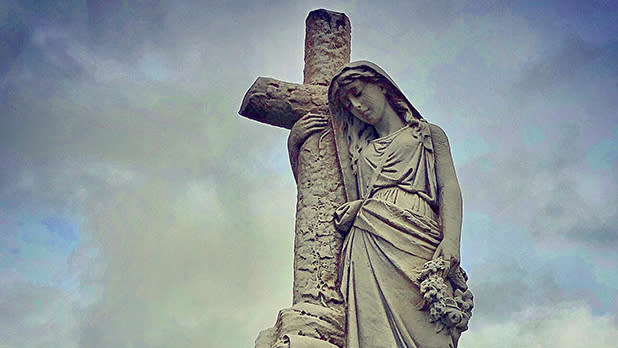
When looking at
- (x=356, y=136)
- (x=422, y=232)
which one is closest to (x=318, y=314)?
(x=422, y=232)

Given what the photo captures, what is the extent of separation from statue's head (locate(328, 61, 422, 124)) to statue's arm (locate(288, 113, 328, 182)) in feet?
1.31

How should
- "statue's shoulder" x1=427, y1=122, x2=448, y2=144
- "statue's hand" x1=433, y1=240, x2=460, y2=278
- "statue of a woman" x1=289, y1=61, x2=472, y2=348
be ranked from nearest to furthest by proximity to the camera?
"statue of a woman" x1=289, y1=61, x2=472, y2=348 < "statue's hand" x1=433, y1=240, x2=460, y2=278 < "statue's shoulder" x1=427, y1=122, x2=448, y2=144

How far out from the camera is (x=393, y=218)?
29.2 feet

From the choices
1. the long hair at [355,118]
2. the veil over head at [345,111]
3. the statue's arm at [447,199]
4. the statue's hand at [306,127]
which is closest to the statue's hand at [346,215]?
the veil over head at [345,111]

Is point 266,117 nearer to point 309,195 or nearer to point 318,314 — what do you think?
point 309,195

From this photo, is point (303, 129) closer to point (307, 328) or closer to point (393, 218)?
point (393, 218)

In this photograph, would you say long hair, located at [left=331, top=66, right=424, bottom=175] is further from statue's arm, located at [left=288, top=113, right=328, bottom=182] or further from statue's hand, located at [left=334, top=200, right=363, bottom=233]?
statue's hand, located at [left=334, top=200, right=363, bottom=233]

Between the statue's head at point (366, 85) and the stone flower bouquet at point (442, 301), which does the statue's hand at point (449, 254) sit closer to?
the stone flower bouquet at point (442, 301)

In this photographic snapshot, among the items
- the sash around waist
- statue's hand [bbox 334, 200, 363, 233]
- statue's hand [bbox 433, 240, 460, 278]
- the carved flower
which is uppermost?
statue's hand [bbox 334, 200, 363, 233]

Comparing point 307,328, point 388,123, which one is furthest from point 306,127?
point 307,328

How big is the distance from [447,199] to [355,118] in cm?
136

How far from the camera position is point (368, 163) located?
9.43 metres

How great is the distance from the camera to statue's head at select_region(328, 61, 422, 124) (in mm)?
9578

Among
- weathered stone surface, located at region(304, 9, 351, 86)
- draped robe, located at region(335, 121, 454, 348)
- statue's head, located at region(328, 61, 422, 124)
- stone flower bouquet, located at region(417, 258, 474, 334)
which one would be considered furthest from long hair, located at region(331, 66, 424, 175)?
stone flower bouquet, located at region(417, 258, 474, 334)
